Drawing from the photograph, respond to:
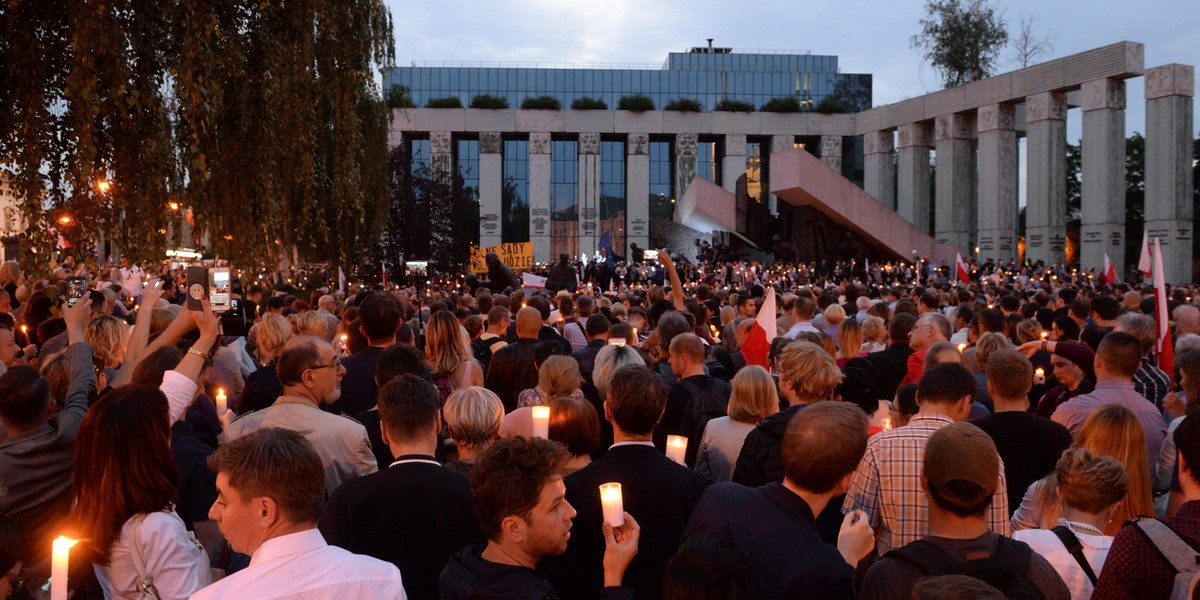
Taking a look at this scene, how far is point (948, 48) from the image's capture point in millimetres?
58656

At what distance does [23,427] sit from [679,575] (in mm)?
3310

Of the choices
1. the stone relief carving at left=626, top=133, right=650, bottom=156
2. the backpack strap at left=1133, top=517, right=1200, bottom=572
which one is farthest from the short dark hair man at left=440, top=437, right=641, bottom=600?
the stone relief carving at left=626, top=133, right=650, bottom=156

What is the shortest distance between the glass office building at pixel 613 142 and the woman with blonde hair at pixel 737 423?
56.7 m

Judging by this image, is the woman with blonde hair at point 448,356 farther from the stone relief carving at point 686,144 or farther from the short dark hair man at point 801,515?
the stone relief carving at point 686,144

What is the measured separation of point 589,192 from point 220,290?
6176cm

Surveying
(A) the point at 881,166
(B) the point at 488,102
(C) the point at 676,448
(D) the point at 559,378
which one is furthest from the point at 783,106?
(C) the point at 676,448

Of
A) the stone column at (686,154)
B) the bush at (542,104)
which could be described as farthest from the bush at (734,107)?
the bush at (542,104)

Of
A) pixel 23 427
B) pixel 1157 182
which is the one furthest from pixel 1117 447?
pixel 1157 182

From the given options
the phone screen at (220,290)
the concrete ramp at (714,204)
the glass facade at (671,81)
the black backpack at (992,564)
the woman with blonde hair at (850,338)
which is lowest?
the black backpack at (992,564)

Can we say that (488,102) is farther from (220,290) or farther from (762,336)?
(220,290)

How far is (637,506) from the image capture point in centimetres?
429

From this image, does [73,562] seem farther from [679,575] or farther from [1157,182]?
[1157,182]

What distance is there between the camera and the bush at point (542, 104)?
64.9m

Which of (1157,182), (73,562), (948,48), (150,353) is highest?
(948,48)
